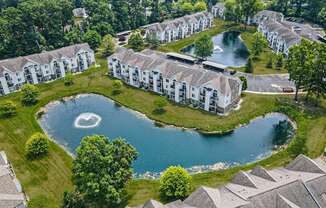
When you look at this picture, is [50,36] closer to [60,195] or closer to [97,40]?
[97,40]

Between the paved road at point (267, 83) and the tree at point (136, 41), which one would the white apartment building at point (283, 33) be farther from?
the tree at point (136, 41)

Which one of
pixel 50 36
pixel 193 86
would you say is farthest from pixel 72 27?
pixel 193 86

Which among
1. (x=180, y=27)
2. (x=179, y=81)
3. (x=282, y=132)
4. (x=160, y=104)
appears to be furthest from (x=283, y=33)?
(x=160, y=104)

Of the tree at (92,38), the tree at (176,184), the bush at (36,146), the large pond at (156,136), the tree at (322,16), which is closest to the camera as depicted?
the tree at (176,184)

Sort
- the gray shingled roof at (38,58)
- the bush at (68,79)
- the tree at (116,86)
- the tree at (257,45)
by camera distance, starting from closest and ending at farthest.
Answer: the gray shingled roof at (38,58) → the tree at (116,86) → the bush at (68,79) → the tree at (257,45)

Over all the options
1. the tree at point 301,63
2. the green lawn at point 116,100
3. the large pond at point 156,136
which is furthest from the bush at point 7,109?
the tree at point 301,63

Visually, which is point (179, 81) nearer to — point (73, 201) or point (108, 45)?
point (108, 45)
